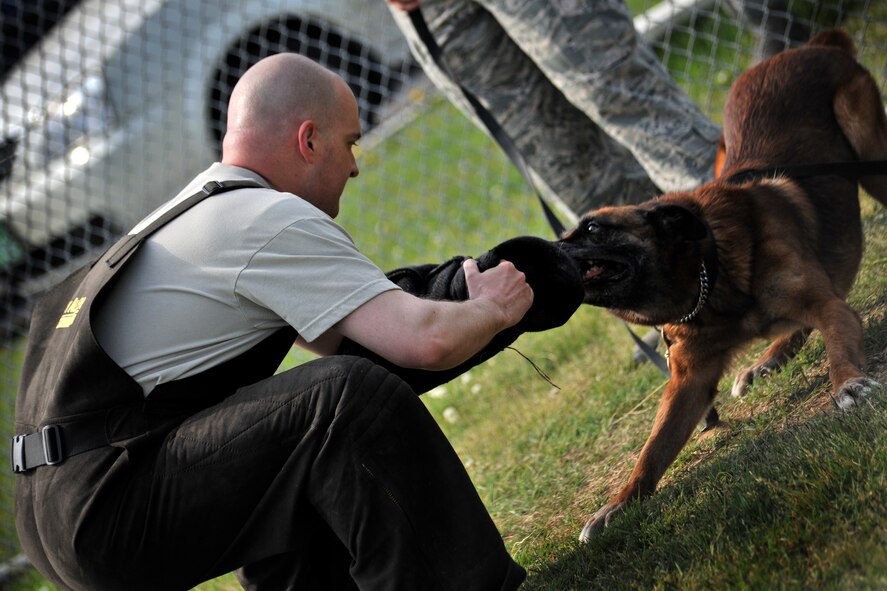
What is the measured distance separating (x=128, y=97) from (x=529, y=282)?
5.28m

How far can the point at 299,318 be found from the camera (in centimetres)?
250

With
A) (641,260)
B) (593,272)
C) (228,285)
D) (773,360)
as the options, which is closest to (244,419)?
(228,285)

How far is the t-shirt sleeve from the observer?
2.49 m

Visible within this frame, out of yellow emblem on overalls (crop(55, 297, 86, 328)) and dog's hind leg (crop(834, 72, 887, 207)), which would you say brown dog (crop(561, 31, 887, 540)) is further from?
yellow emblem on overalls (crop(55, 297, 86, 328))

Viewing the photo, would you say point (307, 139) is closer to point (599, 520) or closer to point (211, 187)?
point (211, 187)

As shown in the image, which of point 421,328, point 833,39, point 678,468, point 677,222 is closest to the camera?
point 421,328

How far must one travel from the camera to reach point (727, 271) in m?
3.69

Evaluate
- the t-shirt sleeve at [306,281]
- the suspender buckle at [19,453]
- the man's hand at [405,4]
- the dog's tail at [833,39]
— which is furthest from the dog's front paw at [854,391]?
the man's hand at [405,4]

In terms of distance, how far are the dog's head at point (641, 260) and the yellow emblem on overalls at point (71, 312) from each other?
173 centimetres

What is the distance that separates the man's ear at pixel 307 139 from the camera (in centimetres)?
295

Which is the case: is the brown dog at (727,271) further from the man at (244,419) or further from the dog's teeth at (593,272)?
the man at (244,419)

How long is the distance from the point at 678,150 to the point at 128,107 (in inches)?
175

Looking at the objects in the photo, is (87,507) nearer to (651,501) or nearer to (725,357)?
(651,501)

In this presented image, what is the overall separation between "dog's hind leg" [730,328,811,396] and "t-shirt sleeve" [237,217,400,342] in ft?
6.22
